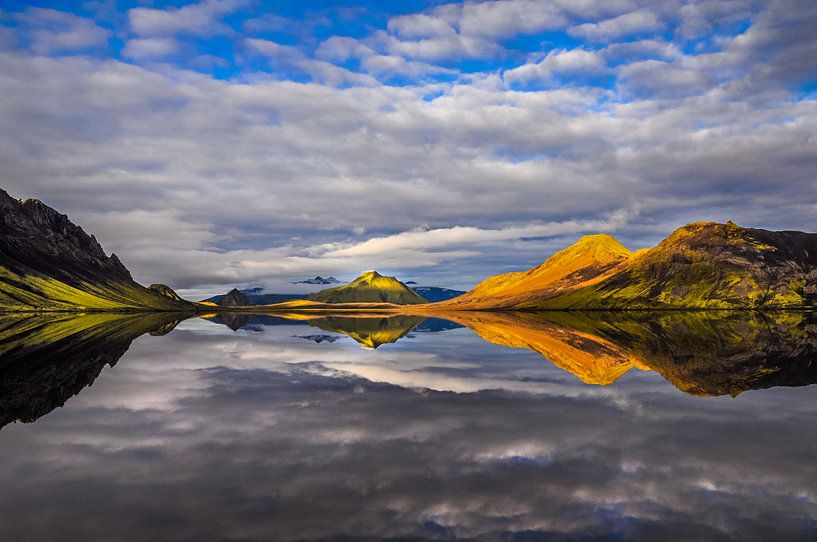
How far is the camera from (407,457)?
61.5ft

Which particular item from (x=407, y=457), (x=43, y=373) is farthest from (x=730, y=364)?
(x=43, y=373)

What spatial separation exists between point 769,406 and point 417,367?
93.0 feet

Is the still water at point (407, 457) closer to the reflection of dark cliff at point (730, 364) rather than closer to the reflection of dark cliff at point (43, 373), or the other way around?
the reflection of dark cliff at point (43, 373)

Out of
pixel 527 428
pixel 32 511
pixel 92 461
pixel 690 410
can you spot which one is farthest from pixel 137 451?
pixel 690 410

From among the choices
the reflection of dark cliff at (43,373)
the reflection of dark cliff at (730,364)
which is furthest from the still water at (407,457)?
the reflection of dark cliff at (730,364)

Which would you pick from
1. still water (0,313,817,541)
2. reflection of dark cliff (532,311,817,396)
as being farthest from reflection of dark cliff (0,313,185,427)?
reflection of dark cliff (532,311,817,396)

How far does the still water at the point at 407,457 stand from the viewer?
1300 centimetres

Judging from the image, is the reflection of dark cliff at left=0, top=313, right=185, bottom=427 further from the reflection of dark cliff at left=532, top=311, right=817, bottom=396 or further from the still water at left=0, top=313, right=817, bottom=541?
the reflection of dark cliff at left=532, top=311, right=817, bottom=396

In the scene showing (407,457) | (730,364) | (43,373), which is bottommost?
(43,373)

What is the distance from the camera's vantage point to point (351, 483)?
1573 centimetres

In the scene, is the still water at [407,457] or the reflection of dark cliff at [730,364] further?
the reflection of dark cliff at [730,364]

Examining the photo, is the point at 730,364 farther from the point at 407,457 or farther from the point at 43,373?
the point at 43,373

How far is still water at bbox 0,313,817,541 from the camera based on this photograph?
1300cm

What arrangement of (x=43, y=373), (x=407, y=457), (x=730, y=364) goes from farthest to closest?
(x=730, y=364) < (x=43, y=373) < (x=407, y=457)
